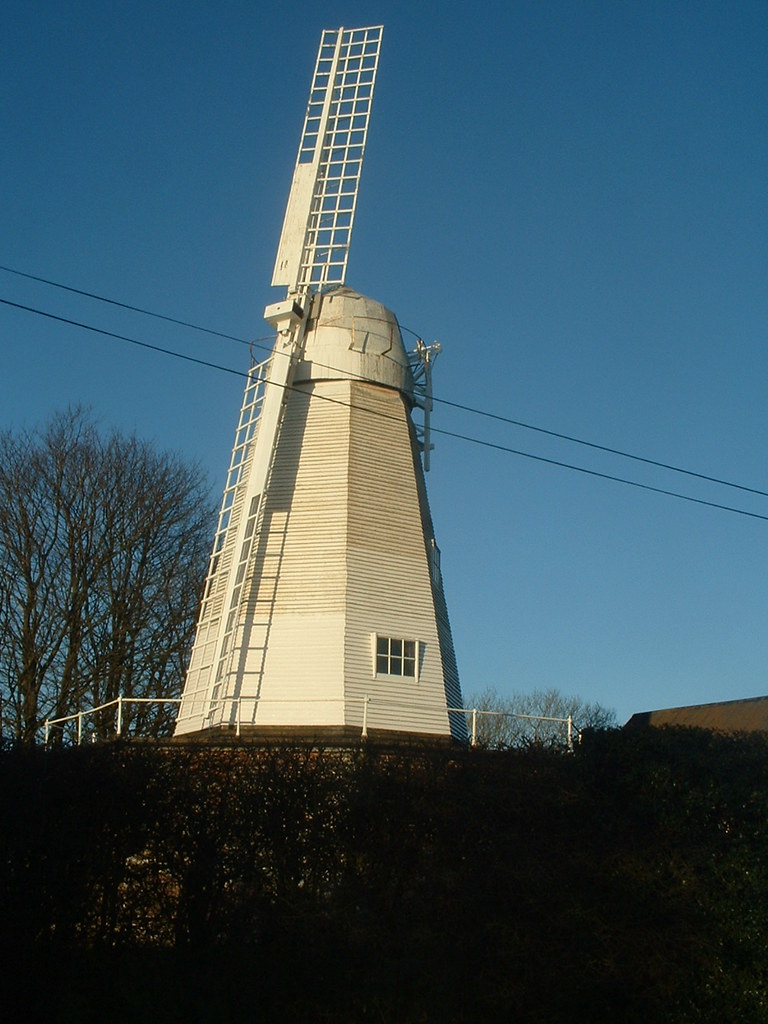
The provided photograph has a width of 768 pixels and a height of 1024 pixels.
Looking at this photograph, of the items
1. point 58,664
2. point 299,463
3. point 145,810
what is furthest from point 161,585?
point 145,810

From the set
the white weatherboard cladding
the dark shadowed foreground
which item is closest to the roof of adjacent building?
the white weatherboard cladding

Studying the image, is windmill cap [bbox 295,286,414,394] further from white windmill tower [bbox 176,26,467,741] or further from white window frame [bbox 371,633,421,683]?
white window frame [bbox 371,633,421,683]

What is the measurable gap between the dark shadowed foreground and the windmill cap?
9.59 m

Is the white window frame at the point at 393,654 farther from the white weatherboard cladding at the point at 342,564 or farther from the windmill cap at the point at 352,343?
the windmill cap at the point at 352,343

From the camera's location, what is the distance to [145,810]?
366 inches

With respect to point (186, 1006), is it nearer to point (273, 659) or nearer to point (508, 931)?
point (508, 931)

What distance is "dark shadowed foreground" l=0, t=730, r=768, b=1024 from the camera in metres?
8.93

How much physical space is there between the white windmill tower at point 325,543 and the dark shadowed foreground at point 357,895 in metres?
4.77

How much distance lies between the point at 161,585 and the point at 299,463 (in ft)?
35.3

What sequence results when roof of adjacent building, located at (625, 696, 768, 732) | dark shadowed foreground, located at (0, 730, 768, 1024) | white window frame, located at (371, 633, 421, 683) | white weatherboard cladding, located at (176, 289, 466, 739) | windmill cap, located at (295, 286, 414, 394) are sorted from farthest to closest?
1. roof of adjacent building, located at (625, 696, 768, 732)
2. windmill cap, located at (295, 286, 414, 394)
3. white window frame, located at (371, 633, 421, 683)
4. white weatherboard cladding, located at (176, 289, 466, 739)
5. dark shadowed foreground, located at (0, 730, 768, 1024)

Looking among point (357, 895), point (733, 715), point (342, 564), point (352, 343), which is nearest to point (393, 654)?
point (342, 564)

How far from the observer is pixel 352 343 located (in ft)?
60.7

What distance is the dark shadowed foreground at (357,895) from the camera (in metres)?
8.93

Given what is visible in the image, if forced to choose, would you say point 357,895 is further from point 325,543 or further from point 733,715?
point 733,715
